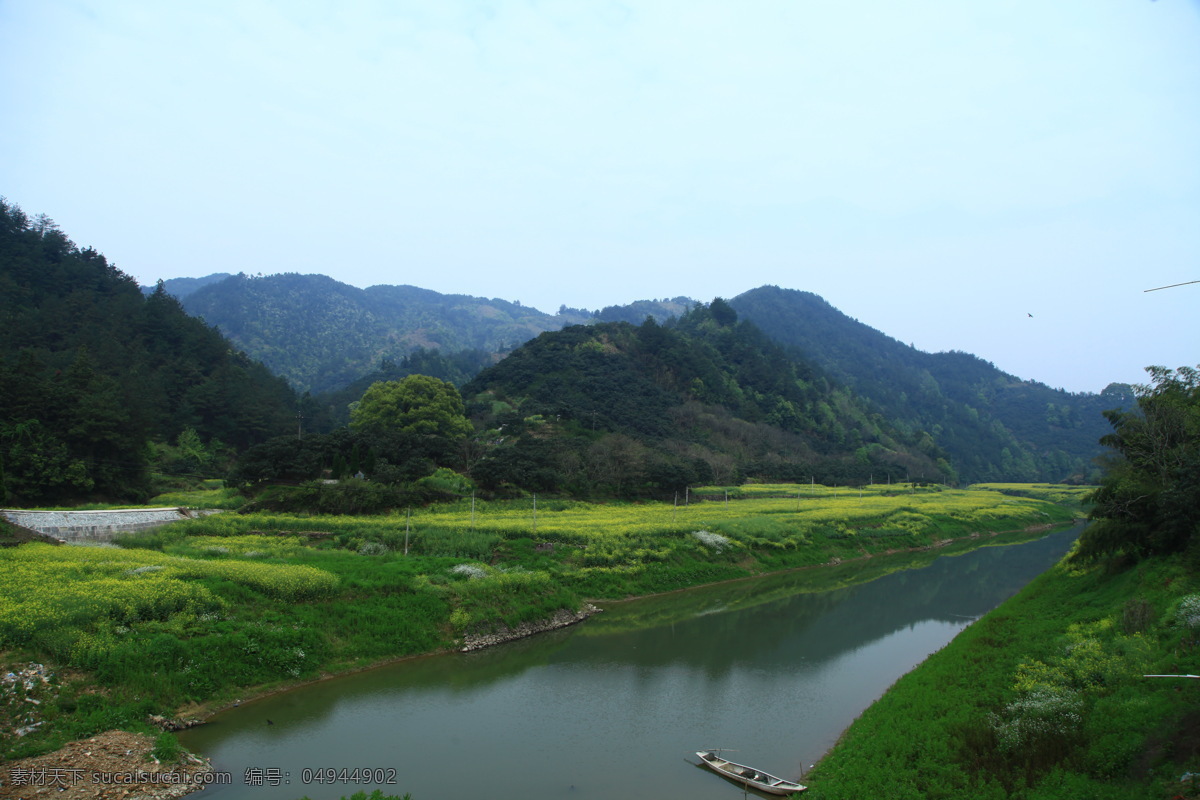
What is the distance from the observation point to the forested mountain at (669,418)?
47.2 m

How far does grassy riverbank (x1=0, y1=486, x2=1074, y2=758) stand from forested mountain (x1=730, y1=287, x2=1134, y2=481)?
248 feet

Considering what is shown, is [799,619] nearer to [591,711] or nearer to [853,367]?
[591,711]

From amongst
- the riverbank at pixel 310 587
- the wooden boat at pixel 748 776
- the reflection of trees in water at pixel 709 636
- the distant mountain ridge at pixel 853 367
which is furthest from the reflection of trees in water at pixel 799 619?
the distant mountain ridge at pixel 853 367

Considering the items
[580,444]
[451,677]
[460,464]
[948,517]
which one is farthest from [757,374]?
[451,677]

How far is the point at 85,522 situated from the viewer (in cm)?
2670

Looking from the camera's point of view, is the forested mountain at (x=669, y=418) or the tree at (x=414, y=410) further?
the tree at (x=414, y=410)

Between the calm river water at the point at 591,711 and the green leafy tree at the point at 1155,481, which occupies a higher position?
the green leafy tree at the point at 1155,481

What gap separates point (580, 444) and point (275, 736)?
123 ft

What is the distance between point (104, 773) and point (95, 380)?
3527cm

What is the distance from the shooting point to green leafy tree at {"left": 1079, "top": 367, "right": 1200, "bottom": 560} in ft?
60.7

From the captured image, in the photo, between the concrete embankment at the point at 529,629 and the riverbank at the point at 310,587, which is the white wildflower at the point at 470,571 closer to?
the riverbank at the point at 310,587

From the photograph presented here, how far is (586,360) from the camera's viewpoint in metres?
79.9

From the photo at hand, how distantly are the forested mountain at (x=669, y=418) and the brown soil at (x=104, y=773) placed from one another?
1102 inches

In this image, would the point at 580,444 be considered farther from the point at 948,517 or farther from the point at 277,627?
the point at 277,627
